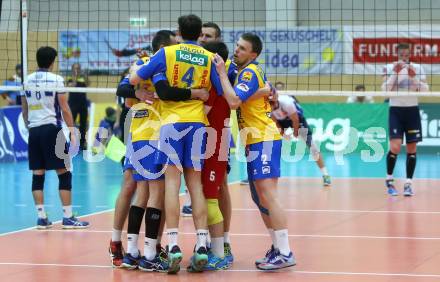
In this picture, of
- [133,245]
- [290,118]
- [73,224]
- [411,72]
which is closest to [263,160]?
[133,245]

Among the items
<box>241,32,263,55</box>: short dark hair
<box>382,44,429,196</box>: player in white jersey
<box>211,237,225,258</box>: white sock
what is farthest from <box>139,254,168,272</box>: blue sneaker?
<box>382,44,429,196</box>: player in white jersey

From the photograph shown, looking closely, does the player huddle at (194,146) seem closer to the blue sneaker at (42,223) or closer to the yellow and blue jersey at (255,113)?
the yellow and blue jersey at (255,113)

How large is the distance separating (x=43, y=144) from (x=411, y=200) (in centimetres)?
541

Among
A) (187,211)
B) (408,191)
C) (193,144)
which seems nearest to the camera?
(193,144)

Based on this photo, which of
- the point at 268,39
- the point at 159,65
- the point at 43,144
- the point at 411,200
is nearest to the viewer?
the point at 159,65

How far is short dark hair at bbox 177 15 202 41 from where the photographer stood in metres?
7.95

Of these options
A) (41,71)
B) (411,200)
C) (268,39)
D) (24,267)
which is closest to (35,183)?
(41,71)

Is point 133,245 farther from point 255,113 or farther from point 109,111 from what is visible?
point 109,111

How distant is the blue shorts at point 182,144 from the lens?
7941 millimetres

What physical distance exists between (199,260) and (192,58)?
174cm

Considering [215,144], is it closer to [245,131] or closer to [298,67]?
[245,131]

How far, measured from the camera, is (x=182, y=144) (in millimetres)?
8008

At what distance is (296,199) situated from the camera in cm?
1324

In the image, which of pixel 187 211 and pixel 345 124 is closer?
pixel 187 211
